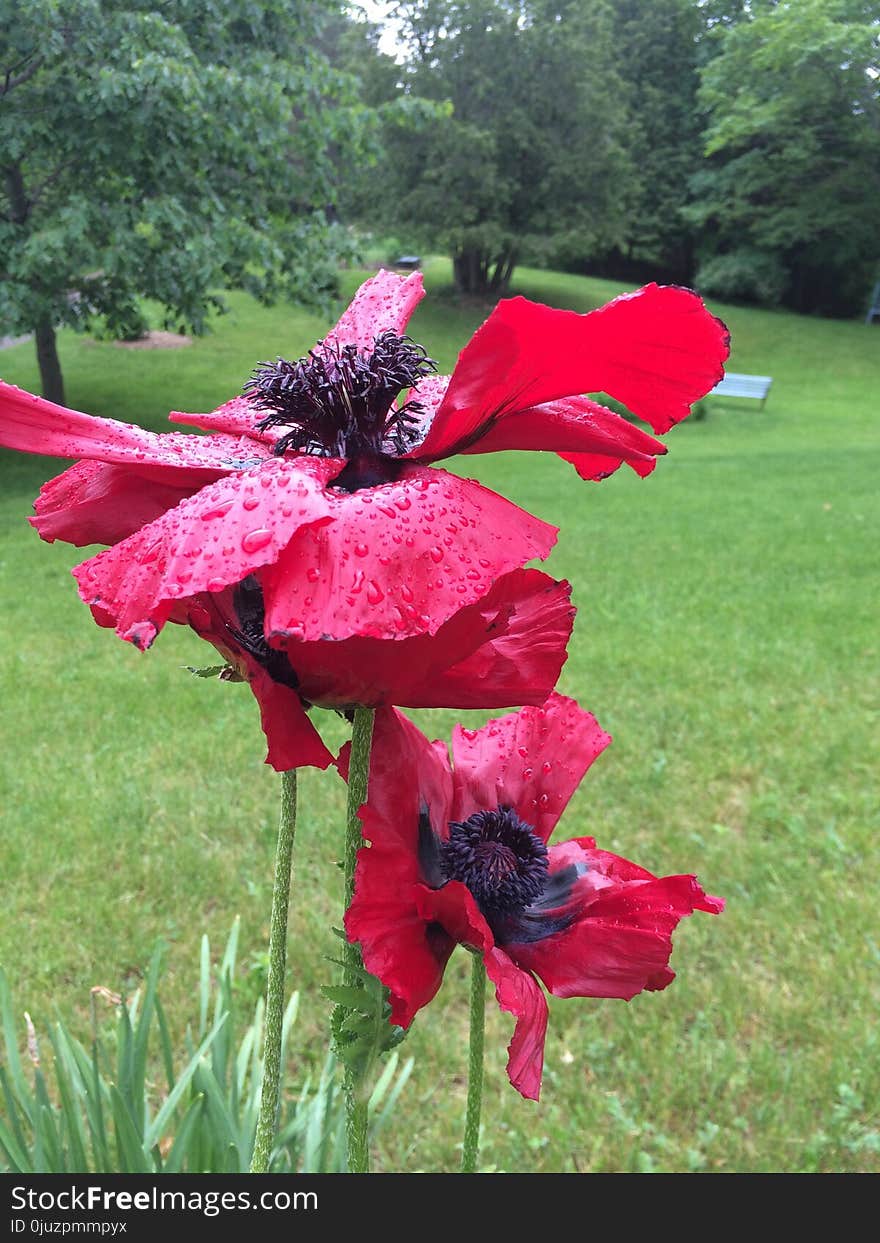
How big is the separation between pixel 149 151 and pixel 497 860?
9303mm

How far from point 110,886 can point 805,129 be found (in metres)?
29.9

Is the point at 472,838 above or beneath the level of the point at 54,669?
above

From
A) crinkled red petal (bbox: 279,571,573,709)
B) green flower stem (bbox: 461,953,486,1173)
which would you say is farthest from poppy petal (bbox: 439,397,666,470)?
green flower stem (bbox: 461,953,486,1173)

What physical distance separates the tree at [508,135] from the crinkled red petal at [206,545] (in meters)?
23.2

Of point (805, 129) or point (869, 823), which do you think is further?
point (805, 129)

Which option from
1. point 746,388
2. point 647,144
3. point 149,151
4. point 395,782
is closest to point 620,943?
point 395,782

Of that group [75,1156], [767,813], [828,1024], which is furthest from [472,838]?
[767,813]

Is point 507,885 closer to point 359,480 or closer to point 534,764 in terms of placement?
point 534,764

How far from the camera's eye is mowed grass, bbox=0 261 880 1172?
95.3 inches

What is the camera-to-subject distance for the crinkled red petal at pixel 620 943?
786 mm

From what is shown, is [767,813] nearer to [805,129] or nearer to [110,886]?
[110,886]

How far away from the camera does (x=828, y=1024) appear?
8.70 feet

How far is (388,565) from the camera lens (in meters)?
0.57

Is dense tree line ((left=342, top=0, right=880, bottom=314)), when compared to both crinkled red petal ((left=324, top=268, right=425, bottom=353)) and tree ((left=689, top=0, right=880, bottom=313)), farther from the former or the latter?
crinkled red petal ((left=324, top=268, right=425, bottom=353))
